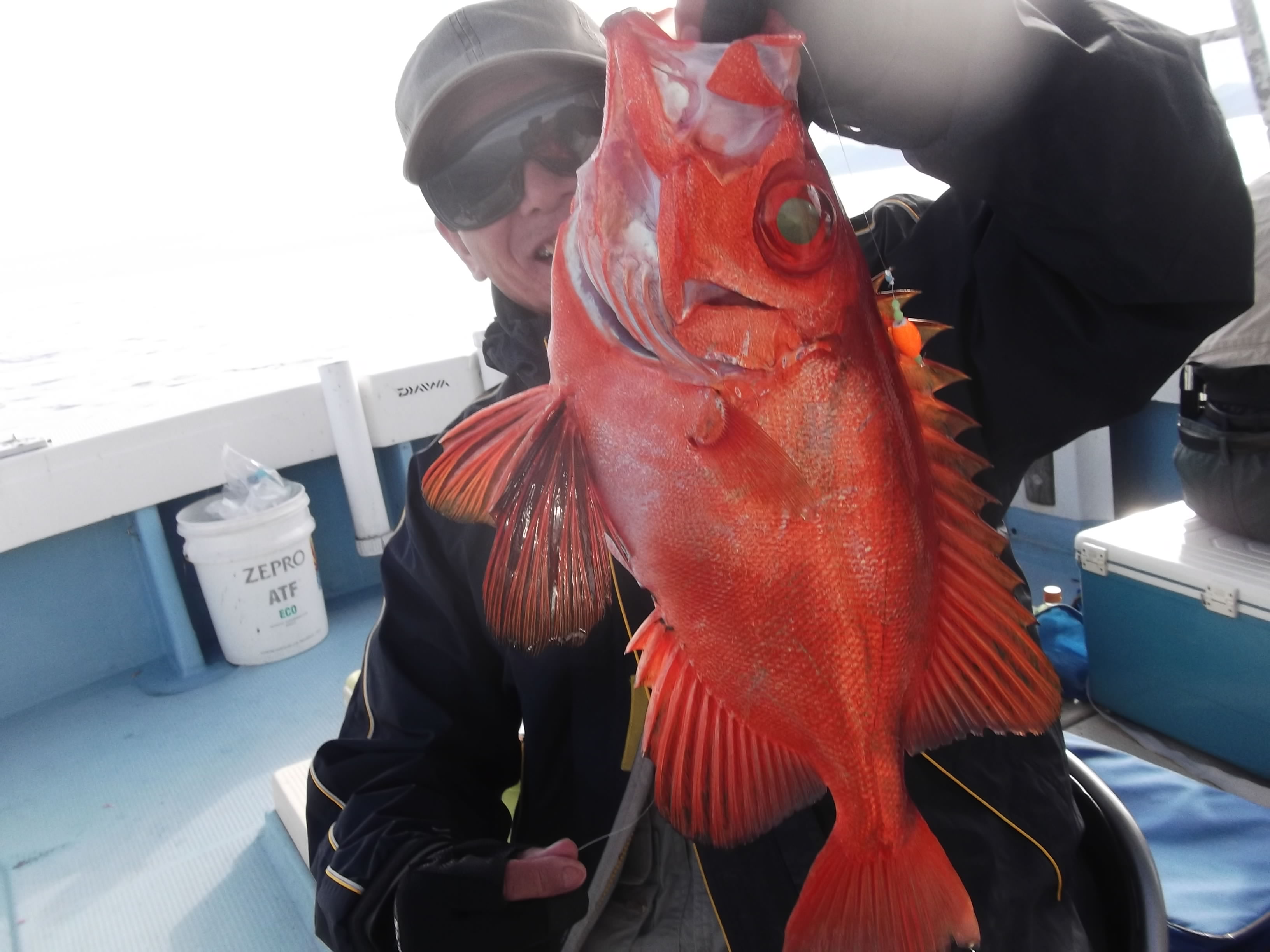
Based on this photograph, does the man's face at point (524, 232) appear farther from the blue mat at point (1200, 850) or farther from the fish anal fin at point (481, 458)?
the blue mat at point (1200, 850)

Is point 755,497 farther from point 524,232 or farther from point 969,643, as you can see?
point 524,232

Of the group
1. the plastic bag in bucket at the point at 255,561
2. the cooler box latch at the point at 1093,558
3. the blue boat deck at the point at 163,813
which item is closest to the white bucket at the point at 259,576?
the plastic bag in bucket at the point at 255,561

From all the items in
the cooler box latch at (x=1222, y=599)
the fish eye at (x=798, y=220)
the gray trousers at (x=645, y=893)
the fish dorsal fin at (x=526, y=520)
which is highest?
the fish eye at (x=798, y=220)

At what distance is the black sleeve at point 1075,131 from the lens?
826 mm

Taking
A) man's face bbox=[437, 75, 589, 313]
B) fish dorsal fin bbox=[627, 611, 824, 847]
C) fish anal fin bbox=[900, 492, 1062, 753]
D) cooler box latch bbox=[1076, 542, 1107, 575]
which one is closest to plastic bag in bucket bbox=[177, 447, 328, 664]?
man's face bbox=[437, 75, 589, 313]

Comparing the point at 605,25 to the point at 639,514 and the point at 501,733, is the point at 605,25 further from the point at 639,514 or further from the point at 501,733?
the point at 501,733

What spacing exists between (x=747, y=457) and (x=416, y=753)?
98cm

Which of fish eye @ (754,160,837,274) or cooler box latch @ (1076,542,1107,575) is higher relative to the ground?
fish eye @ (754,160,837,274)

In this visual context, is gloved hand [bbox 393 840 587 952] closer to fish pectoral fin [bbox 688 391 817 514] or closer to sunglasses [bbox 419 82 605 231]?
fish pectoral fin [bbox 688 391 817 514]

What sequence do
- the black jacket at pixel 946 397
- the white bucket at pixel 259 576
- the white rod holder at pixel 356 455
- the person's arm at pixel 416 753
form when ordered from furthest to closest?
the white rod holder at pixel 356 455
the white bucket at pixel 259 576
the person's arm at pixel 416 753
the black jacket at pixel 946 397

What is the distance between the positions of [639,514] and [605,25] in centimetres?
38

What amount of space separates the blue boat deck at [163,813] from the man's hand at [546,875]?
134 cm

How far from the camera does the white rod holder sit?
12.5ft

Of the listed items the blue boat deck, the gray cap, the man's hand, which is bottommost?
the blue boat deck
